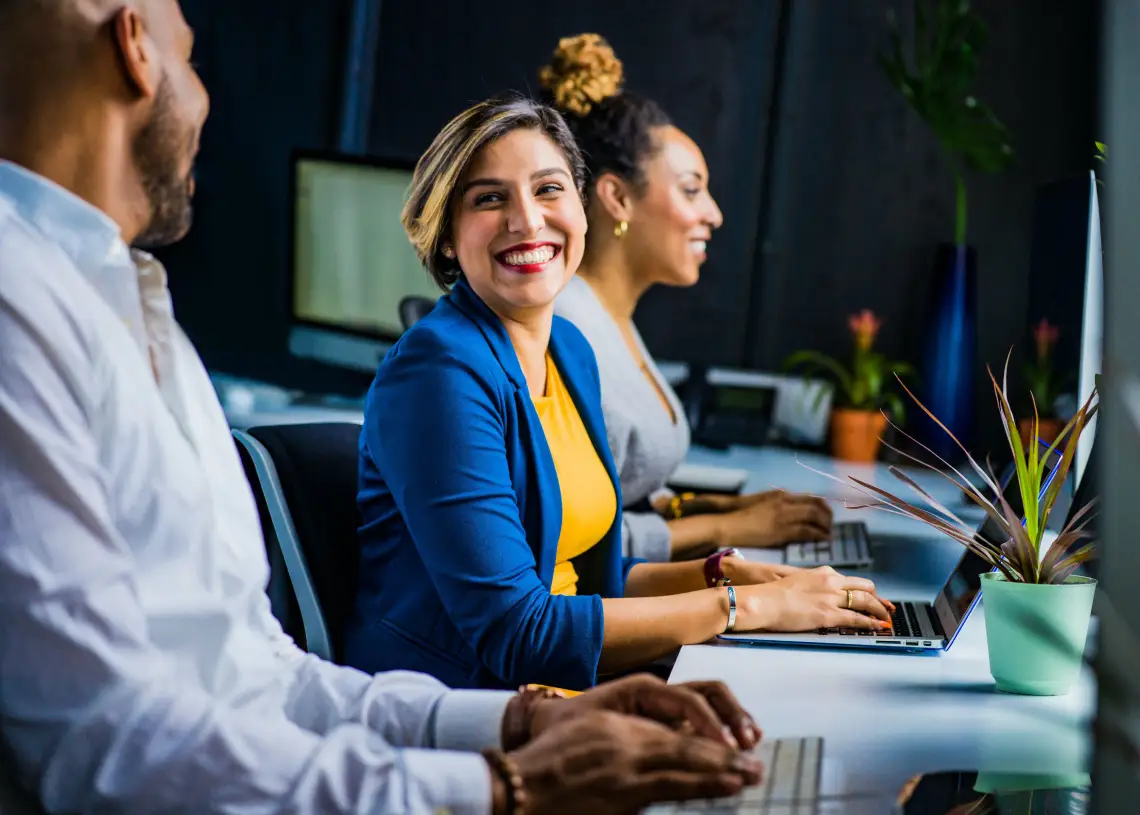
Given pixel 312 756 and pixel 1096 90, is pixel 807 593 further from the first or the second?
pixel 1096 90

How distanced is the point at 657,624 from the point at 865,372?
72.5 inches

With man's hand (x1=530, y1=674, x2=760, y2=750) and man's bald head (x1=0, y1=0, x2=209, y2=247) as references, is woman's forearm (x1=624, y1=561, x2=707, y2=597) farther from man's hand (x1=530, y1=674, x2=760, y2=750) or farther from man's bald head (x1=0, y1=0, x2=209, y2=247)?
man's bald head (x1=0, y1=0, x2=209, y2=247)

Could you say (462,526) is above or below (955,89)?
below

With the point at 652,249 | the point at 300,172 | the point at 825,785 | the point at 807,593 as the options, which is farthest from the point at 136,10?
the point at 300,172

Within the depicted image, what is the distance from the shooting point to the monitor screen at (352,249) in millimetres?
3145

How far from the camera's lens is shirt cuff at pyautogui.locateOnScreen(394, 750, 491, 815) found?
88cm

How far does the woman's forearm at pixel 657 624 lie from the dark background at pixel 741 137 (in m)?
2.05

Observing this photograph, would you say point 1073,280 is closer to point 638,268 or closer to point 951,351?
point 638,268

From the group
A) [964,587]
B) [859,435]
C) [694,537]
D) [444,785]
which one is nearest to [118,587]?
[444,785]

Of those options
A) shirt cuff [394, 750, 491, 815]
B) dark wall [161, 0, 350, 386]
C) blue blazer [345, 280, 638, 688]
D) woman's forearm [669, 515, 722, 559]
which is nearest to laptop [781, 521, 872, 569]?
woman's forearm [669, 515, 722, 559]

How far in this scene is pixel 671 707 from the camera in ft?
3.38

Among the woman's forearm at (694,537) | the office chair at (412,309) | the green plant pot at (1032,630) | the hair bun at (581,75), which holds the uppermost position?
the hair bun at (581,75)

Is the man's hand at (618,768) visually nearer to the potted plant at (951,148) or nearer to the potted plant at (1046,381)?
the potted plant at (1046,381)

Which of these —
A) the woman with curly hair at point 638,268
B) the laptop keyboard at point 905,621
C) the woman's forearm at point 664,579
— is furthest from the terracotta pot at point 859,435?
the laptop keyboard at point 905,621
